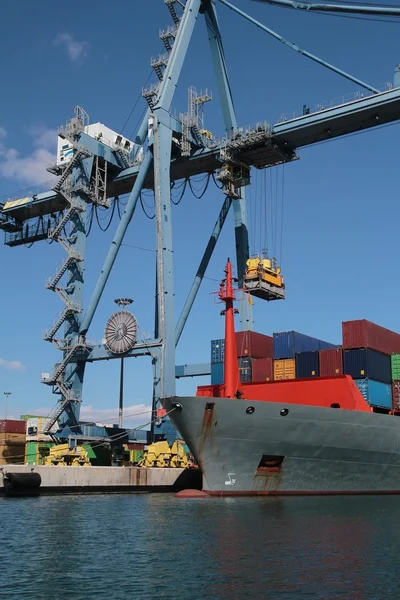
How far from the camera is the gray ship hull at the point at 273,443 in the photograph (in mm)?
26469

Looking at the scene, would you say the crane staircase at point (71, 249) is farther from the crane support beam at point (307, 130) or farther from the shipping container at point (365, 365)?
the shipping container at point (365, 365)

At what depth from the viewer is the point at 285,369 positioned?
34875mm

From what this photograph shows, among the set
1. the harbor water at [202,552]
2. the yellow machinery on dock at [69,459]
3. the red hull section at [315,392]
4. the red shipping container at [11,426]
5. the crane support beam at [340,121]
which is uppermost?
the crane support beam at [340,121]

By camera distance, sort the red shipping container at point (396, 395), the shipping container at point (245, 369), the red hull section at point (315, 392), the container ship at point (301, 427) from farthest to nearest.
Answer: the shipping container at point (245, 369), the red shipping container at point (396, 395), the red hull section at point (315, 392), the container ship at point (301, 427)

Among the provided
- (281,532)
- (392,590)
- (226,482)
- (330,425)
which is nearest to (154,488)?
(226,482)

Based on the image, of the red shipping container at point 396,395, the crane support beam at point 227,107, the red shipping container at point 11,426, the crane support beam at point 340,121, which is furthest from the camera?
the red shipping container at point 11,426

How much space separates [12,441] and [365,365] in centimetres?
2771

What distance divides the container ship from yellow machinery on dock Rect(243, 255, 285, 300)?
5821 mm

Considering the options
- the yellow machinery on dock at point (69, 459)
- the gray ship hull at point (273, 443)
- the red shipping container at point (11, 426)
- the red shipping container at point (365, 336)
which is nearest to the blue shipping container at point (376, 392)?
the red shipping container at point (365, 336)

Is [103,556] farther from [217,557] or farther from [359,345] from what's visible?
[359,345]

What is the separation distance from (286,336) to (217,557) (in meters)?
21.3

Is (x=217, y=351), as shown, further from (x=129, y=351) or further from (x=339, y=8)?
(x=339, y=8)

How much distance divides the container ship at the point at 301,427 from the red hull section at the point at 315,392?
46mm

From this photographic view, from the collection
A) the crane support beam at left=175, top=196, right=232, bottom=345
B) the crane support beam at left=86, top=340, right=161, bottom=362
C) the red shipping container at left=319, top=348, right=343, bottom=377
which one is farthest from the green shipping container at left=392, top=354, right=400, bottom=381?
the crane support beam at left=175, top=196, right=232, bottom=345
